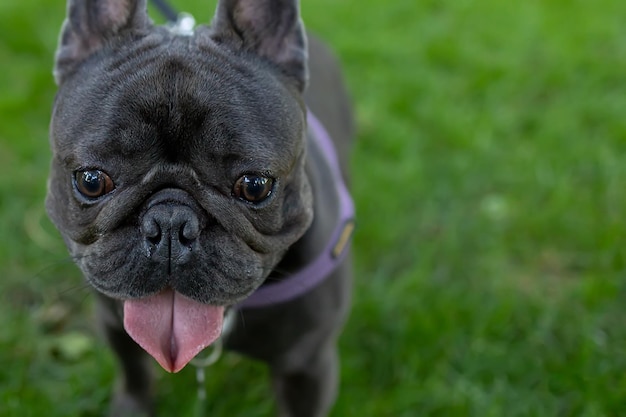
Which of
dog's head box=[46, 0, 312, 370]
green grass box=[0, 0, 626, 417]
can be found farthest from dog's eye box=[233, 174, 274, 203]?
green grass box=[0, 0, 626, 417]

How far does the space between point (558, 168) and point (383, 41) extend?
1.37 meters

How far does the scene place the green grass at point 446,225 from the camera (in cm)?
293

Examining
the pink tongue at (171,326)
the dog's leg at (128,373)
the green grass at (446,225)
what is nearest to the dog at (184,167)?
the pink tongue at (171,326)

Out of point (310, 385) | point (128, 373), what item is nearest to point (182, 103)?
point (310, 385)

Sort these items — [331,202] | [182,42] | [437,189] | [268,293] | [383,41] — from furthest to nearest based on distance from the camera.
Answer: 1. [383,41]
2. [437,189]
3. [331,202]
4. [268,293]
5. [182,42]

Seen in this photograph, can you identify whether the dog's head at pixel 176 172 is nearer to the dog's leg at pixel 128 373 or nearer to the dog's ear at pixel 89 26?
the dog's ear at pixel 89 26

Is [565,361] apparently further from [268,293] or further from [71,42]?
[71,42]

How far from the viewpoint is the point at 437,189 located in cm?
387

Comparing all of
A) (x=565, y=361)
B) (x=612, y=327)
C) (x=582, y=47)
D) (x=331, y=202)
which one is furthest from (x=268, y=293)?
(x=582, y=47)

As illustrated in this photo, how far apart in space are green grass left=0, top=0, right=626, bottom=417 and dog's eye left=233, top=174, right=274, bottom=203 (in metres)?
1.15

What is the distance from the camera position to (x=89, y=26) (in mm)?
2096

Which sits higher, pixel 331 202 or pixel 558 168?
pixel 331 202

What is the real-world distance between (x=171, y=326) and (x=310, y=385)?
741 millimetres

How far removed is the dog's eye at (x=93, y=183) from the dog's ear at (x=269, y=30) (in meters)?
0.51
